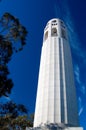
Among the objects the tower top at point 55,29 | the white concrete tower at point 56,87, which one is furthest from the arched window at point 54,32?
the white concrete tower at point 56,87

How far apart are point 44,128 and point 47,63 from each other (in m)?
9.54

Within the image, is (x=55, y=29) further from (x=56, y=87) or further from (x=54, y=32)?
(x=56, y=87)

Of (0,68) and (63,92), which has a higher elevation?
(0,68)

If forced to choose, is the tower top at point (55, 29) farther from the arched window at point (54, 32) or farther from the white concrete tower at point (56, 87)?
the white concrete tower at point (56, 87)

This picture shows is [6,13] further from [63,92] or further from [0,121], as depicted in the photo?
[0,121]

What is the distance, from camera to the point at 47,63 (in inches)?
1110

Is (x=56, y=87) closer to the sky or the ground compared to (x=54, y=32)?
closer to the ground

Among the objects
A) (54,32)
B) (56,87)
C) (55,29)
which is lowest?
(56,87)

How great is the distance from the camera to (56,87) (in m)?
25.0

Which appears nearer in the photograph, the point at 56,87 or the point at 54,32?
the point at 56,87

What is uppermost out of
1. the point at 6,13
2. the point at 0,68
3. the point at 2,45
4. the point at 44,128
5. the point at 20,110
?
the point at 6,13

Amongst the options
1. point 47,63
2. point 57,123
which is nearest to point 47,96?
point 57,123

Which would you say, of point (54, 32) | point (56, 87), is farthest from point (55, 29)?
point (56, 87)

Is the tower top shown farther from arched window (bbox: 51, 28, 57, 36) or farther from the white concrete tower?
the white concrete tower
